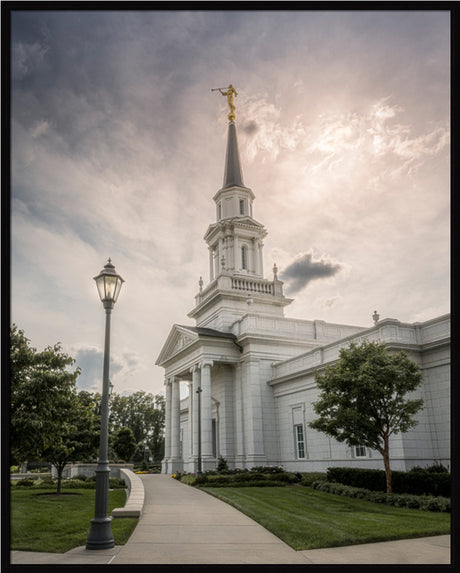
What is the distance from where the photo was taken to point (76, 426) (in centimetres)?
2522

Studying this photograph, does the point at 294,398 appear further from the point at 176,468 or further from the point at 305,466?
the point at 176,468

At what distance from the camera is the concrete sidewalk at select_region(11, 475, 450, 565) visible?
8.48 metres

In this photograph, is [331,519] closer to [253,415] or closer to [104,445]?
[104,445]

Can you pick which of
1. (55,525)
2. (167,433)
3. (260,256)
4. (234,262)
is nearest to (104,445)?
(55,525)

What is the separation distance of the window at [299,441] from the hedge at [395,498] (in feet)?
30.1

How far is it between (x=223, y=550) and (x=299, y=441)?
2269 cm

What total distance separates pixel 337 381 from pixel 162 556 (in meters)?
12.0

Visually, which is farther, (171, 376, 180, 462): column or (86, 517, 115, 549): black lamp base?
(171, 376, 180, 462): column

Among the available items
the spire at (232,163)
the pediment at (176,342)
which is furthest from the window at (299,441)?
the spire at (232,163)

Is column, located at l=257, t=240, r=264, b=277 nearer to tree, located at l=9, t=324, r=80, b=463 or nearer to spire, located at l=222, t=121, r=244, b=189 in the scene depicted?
spire, located at l=222, t=121, r=244, b=189

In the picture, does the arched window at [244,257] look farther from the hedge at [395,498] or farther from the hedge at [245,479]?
the hedge at [395,498]

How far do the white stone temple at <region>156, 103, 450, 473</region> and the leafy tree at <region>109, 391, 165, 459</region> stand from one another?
96.1ft

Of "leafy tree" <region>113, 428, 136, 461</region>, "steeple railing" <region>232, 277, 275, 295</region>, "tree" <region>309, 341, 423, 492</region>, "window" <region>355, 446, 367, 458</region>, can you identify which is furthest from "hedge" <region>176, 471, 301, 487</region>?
"leafy tree" <region>113, 428, 136, 461</region>

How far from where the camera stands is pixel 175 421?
40.5m
